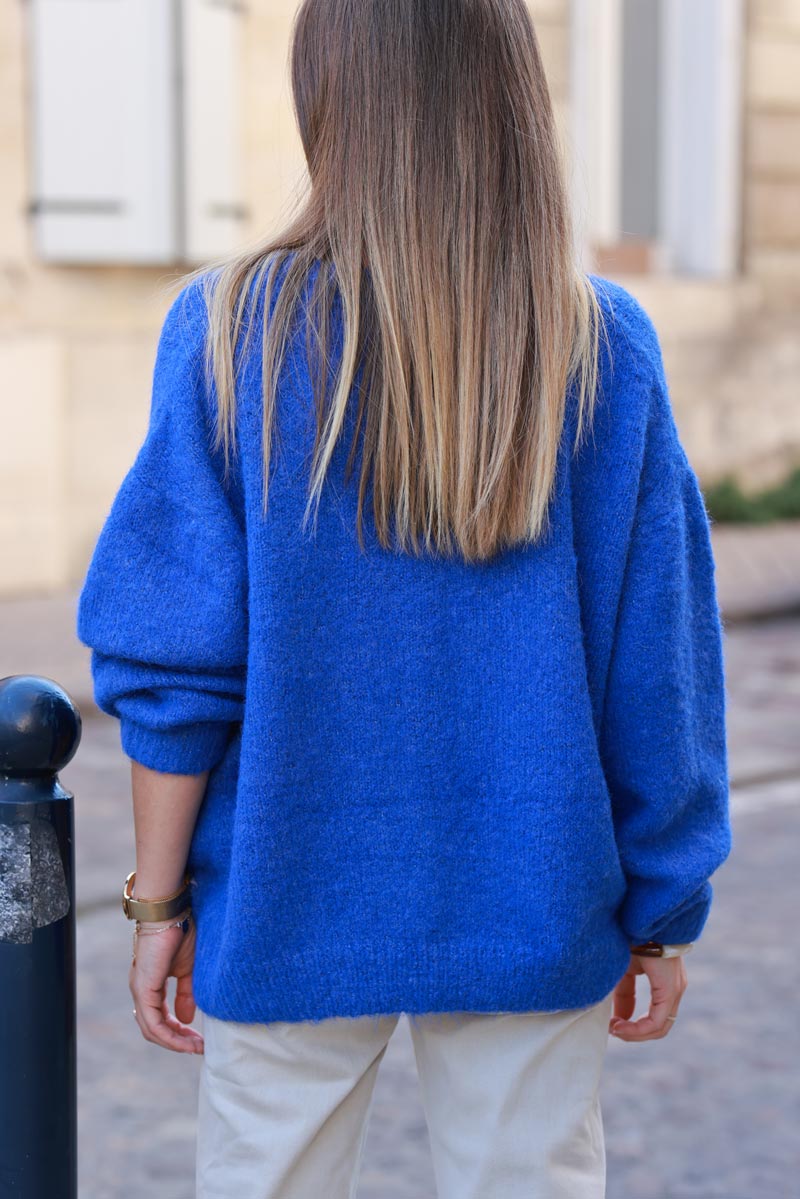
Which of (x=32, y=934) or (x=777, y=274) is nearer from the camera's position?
(x=32, y=934)

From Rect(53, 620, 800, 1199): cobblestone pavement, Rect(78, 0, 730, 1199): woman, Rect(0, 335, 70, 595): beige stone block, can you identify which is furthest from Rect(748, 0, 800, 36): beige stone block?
Rect(78, 0, 730, 1199): woman

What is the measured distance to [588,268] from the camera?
5.30 ft

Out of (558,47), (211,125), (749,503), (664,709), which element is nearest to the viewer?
(664,709)

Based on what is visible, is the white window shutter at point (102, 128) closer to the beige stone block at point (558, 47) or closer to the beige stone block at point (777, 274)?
the beige stone block at point (558, 47)

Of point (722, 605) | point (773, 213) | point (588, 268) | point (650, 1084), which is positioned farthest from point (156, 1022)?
point (773, 213)

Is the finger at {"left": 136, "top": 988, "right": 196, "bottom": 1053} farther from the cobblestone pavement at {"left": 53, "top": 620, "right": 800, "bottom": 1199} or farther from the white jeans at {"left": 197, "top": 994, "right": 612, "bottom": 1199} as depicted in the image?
the cobblestone pavement at {"left": 53, "top": 620, "right": 800, "bottom": 1199}

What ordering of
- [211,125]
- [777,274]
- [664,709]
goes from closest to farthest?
[664,709]
[211,125]
[777,274]

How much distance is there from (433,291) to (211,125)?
7.06 m

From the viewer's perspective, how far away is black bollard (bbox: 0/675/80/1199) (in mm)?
1520

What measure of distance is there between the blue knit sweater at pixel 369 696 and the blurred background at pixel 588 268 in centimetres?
27

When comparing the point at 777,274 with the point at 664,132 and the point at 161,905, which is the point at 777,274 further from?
the point at 161,905

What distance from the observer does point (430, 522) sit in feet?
4.50

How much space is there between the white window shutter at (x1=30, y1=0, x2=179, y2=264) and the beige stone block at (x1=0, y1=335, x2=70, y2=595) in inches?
20.4

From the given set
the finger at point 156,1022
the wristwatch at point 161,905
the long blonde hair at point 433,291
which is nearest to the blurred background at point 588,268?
the long blonde hair at point 433,291
